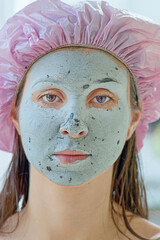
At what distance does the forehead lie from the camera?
127cm

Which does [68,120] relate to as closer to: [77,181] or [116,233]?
[77,181]

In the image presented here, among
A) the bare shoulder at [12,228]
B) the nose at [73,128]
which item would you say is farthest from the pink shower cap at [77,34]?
the bare shoulder at [12,228]

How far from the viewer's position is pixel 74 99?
1258 mm

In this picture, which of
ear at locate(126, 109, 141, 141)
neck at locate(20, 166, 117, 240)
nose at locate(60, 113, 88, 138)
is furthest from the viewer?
ear at locate(126, 109, 141, 141)

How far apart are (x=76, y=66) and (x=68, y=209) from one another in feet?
1.46

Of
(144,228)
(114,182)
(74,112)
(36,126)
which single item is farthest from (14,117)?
(144,228)

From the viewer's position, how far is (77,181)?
49.5 inches

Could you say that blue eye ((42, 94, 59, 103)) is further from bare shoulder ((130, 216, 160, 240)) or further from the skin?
bare shoulder ((130, 216, 160, 240))

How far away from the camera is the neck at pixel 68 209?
1.34 m

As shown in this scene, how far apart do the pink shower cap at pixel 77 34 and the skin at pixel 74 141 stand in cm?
3

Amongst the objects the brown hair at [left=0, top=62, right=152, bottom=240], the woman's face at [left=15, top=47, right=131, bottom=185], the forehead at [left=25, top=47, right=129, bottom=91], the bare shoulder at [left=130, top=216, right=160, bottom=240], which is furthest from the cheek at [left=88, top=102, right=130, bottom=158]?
the bare shoulder at [left=130, top=216, right=160, bottom=240]

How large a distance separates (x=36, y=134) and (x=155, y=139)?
103 centimetres

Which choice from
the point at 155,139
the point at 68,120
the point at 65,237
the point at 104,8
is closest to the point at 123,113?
the point at 68,120

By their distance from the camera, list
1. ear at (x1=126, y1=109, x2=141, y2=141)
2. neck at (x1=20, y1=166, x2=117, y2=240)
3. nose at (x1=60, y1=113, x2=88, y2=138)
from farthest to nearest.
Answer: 1. ear at (x1=126, y1=109, x2=141, y2=141)
2. neck at (x1=20, y1=166, x2=117, y2=240)
3. nose at (x1=60, y1=113, x2=88, y2=138)
